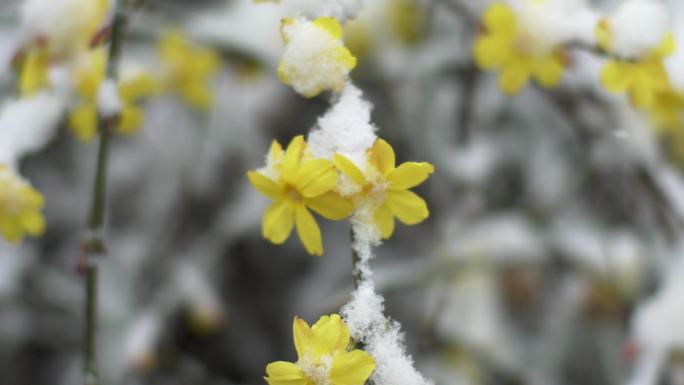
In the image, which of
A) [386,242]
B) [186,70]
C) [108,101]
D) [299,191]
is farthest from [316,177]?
[386,242]

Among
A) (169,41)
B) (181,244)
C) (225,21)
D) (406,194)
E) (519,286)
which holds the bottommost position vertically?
(406,194)

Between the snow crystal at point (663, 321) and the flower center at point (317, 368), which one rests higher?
the snow crystal at point (663, 321)

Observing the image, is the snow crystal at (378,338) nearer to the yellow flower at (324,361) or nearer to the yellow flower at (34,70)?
the yellow flower at (324,361)

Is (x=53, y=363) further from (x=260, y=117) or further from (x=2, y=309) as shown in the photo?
(x=260, y=117)

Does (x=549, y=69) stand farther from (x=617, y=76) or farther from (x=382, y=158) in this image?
(x=382, y=158)

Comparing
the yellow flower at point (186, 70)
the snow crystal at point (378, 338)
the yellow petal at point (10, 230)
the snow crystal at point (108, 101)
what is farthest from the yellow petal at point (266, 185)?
the yellow flower at point (186, 70)

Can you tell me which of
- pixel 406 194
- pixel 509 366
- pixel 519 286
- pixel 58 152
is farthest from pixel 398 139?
pixel 406 194
